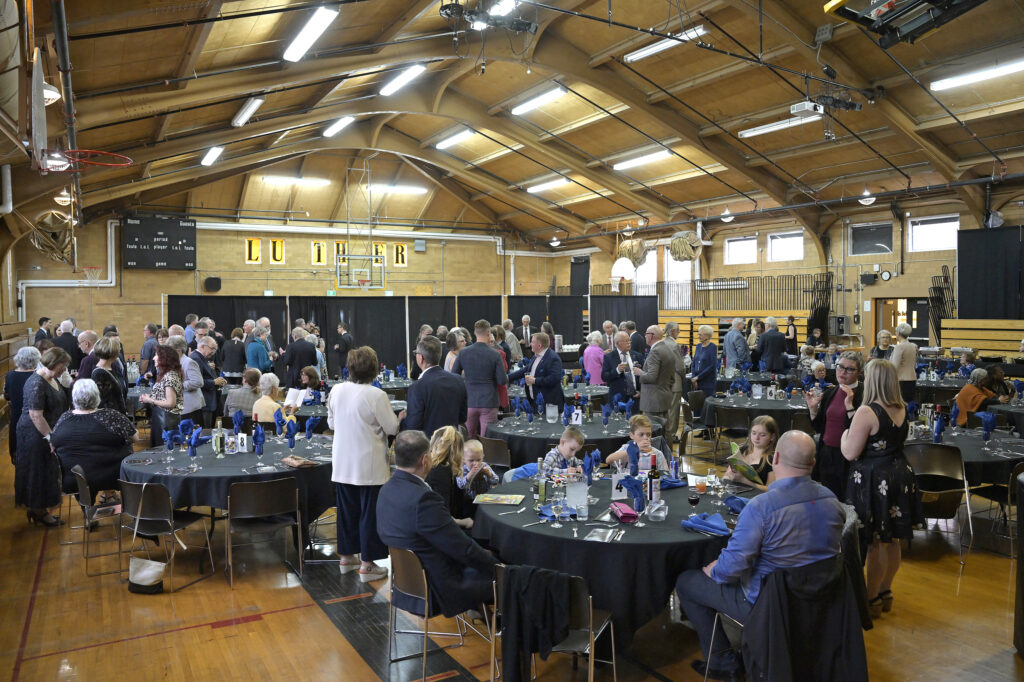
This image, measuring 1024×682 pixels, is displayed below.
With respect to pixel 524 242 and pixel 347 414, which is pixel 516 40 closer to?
pixel 347 414

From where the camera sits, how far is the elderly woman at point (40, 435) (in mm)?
5688

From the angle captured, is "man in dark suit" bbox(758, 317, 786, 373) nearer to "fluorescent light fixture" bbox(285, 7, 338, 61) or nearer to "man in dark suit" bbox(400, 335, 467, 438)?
"man in dark suit" bbox(400, 335, 467, 438)

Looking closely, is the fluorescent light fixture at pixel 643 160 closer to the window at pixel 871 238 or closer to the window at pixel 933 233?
the window at pixel 871 238

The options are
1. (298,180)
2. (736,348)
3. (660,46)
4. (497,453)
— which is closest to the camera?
(497,453)

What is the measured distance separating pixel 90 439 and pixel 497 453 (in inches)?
122

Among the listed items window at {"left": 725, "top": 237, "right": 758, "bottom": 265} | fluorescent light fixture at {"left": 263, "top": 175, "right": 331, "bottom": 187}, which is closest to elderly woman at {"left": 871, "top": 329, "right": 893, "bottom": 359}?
window at {"left": 725, "top": 237, "right": 758, "bottom": 265}

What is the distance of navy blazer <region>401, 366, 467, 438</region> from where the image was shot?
5336 mm

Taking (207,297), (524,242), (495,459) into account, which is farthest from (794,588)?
(524,242)

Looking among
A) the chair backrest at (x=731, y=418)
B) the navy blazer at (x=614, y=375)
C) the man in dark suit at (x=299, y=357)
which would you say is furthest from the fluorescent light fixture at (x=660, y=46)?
the man in dark suit at (x=299, y=357)

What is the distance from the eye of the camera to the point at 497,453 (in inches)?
226

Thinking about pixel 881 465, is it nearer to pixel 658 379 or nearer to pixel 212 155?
pixel 658 379

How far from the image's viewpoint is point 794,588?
274cm

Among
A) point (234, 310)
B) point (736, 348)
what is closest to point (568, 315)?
point (234, 310)

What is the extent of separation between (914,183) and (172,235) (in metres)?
17.7
